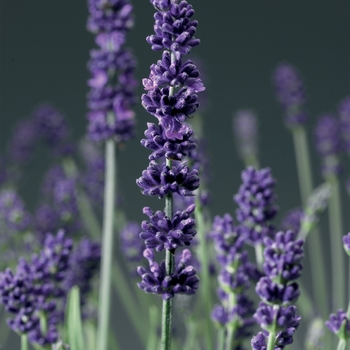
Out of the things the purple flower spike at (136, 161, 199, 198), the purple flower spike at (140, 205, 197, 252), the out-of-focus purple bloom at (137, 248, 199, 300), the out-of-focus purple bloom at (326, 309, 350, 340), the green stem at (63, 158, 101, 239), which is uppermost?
the green stem at (63, 158, 101, 239)

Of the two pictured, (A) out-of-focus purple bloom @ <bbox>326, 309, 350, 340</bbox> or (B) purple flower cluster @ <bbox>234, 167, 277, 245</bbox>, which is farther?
(B) purple flower cluster @ <bbox>234, 167, 277, 245</bbox>

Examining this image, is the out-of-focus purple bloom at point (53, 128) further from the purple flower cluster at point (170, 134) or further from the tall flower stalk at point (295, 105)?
the purple flower cluster at point (170, 134)

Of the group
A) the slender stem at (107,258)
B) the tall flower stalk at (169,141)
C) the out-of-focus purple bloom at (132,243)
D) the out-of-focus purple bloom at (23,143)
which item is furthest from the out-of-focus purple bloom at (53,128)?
the tall flower stalk at (169,141)

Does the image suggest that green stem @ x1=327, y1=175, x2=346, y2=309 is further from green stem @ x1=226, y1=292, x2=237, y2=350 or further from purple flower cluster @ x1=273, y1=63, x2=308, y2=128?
green stem @ x1=226, y1=292, x2=237, y2=350

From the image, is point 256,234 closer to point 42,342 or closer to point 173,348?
point 42,342

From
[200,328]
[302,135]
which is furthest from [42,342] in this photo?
[302,135]

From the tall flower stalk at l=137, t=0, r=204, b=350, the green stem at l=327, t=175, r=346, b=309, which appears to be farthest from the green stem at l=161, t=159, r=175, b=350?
the green stem at l=327, t=175, r=346, b=309
